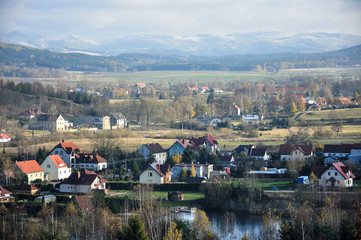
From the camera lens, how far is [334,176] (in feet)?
79.0

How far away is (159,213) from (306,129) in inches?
A: 771

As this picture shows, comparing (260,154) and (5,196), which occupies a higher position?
(260,154)

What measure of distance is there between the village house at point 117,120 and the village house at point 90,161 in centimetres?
1490

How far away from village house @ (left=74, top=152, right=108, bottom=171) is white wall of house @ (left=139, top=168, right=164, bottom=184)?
3441 millimetres

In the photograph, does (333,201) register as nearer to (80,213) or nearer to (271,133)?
(80,213)

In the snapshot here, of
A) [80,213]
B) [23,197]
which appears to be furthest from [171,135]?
[80,213]

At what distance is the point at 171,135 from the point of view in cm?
3800

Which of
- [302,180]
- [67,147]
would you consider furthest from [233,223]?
[67,147]

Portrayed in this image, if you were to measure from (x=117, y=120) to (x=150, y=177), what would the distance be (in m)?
20.0

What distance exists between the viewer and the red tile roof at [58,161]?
27641 millimetres

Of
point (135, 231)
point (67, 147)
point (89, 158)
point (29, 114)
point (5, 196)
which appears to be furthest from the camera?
point (29, 114)

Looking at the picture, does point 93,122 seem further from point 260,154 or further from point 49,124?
point 260,154

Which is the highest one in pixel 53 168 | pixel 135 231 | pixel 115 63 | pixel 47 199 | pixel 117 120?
pixel 115 63

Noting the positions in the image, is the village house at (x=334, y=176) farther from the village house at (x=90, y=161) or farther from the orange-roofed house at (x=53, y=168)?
the orange-roofed house at (x=53, y=168)
